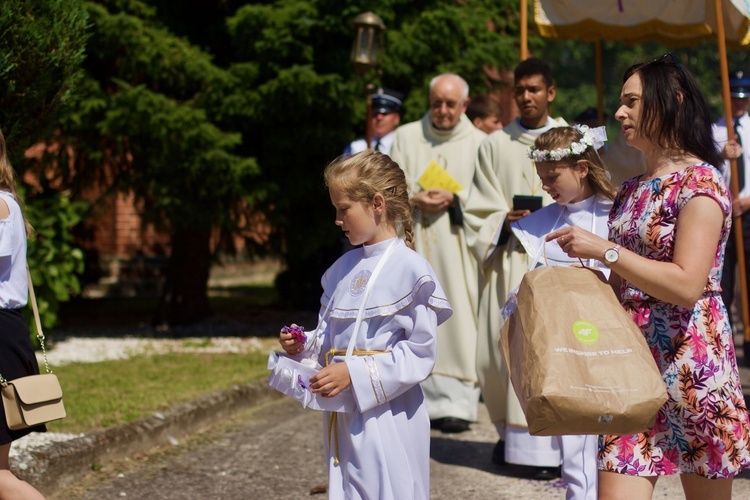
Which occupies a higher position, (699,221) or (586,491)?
(699,221)

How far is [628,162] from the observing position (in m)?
7.10

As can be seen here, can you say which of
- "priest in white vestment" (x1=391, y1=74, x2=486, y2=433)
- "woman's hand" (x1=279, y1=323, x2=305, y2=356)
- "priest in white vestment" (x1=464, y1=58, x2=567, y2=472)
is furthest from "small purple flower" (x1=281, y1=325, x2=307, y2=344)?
"priest in white vestment" (x1=391, y1=74, x2=486, y2=433)

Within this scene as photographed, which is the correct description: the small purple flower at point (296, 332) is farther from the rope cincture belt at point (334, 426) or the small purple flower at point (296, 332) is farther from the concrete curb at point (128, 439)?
the concrete curb at point (128, 439)

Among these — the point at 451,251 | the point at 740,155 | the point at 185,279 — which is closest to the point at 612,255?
the point at 451,251

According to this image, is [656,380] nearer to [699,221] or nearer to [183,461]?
[699,221]

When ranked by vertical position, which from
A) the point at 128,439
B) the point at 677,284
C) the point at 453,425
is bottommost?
the point at 453,425

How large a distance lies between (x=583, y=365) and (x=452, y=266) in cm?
419

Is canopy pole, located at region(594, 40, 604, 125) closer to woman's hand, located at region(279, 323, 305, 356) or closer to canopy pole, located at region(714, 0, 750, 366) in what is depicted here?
canopy pole, located at region(714, 0, 750, 366)

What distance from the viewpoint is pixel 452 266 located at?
7.11 metres

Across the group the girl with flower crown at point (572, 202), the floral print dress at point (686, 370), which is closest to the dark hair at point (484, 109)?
the girl with flower crown at point (572, 202)

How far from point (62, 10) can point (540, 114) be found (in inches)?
108

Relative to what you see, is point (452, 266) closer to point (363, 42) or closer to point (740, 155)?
point (740, 155)

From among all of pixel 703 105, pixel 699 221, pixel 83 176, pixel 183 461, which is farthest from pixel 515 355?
pixel 83 176

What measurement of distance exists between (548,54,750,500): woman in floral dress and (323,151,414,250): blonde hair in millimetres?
674
